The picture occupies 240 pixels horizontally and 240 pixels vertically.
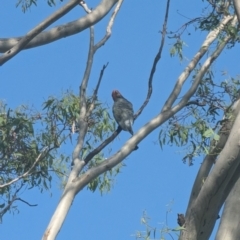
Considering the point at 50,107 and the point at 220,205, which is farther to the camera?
the point at 50,107

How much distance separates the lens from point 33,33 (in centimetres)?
463

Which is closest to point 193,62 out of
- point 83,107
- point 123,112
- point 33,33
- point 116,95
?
point 123,112

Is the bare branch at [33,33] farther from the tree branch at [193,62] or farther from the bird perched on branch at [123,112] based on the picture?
the bird perched on branch at [123,112]

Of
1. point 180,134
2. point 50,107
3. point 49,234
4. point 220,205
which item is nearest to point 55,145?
point 50,107

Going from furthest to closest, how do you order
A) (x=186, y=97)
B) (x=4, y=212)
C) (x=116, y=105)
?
(x=116, y=105)
(x=4, y=212)
(x=186, y=97)

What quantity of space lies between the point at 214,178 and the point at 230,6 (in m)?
4.13

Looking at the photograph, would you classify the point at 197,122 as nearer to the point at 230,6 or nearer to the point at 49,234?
the point at 230,6

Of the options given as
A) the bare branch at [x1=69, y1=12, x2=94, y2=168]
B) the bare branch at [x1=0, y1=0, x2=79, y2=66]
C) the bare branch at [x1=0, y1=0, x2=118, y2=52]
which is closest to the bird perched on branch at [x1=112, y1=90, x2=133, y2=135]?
the bare branch at [x1=69, y1=12, x2=94, y2=168]

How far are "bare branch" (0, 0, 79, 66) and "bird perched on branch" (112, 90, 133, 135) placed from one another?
9.22 ft

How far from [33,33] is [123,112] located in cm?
365

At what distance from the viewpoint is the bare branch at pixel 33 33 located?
4552mm

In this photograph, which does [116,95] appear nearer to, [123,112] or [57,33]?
[123,112]

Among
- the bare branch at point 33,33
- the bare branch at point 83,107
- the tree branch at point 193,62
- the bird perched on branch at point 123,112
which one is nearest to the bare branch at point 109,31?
the bare branch at point 83,107

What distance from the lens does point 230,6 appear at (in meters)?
8.38
